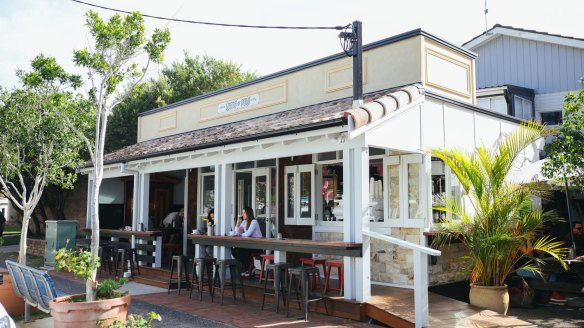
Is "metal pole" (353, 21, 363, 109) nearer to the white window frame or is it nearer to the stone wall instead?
the white window frame

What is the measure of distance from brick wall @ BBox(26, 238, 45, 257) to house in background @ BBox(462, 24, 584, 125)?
15213mm

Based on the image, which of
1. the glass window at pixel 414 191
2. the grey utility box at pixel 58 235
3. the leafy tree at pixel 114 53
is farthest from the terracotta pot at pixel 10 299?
the glass window at pixel 414 191

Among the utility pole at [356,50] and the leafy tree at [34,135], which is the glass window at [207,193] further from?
the utility pole at [356,50]

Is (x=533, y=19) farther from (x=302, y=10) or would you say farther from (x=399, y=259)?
(x=399, y=259)

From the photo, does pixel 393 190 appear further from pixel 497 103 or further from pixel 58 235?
pixel 58 235

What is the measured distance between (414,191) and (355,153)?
2.12m

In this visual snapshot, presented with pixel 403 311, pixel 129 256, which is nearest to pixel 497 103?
pixel 403 311

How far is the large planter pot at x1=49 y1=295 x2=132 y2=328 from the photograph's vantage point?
563 cm

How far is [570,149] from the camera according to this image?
326 inches

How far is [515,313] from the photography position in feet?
26.8

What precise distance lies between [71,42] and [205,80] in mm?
20596

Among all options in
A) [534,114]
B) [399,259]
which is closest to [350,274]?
[399,259]

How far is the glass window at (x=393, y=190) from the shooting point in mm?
9320

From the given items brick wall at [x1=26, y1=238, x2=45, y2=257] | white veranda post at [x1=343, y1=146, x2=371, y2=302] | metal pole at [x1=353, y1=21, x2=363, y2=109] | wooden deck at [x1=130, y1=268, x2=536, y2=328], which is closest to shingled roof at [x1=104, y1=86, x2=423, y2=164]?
metal pole at [x1=353, y1=21, x2=363, y2=109]
